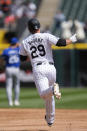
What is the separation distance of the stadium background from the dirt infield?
226cm

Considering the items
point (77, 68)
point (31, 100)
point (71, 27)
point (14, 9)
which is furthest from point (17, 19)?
point (31, 100)

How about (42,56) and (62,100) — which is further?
(62,100)

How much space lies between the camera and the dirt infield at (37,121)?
29.8 ft

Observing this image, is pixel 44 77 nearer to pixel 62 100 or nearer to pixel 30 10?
pixel 62 100

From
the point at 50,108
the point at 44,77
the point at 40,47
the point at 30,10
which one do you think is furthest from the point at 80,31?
the point at 44,77

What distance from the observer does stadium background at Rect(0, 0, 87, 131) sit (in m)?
16.3

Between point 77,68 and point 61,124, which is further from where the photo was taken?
point 77,68

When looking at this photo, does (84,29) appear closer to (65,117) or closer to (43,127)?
(65,117)

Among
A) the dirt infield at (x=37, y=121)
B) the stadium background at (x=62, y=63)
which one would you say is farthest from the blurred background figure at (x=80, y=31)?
the dirt infield at (x=37, y=121)

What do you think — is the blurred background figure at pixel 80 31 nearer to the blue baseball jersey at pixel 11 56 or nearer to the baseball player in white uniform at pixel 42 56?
the blue baseball jersey at pixel 11 56

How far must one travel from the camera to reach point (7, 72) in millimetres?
14664

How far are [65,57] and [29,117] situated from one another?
34.8ft

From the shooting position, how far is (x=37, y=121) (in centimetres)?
1035

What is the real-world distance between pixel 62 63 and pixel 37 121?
36.7 feet
